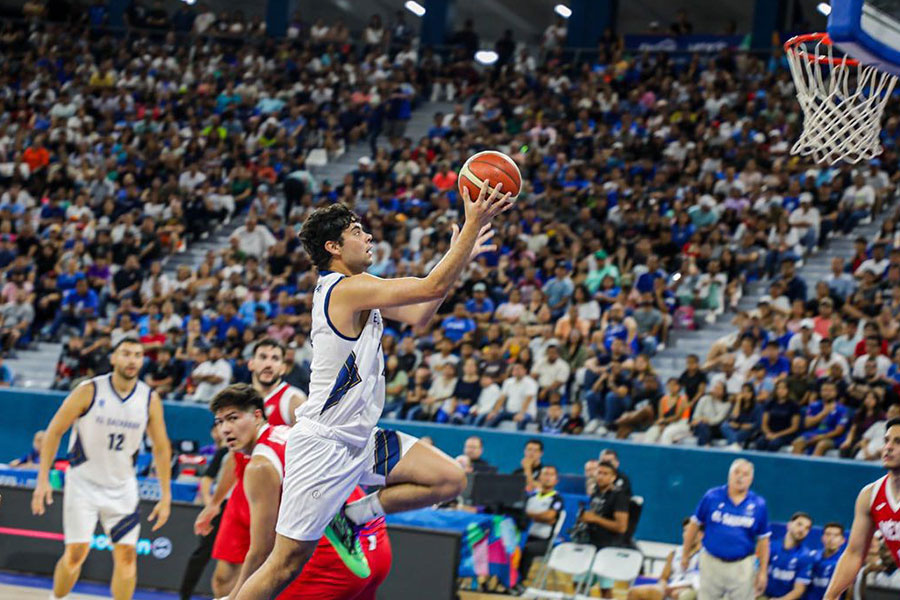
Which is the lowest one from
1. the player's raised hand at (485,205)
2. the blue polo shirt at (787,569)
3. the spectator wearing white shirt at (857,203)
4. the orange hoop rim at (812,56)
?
the blue polo shirt at (787,569)

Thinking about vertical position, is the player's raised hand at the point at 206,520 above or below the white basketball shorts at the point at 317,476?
below

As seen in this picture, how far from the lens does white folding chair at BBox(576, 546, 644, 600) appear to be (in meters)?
11.0

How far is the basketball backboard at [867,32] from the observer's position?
5973 millimetres

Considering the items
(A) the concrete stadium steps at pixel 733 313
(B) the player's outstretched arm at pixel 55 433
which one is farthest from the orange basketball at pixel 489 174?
(A) the concrete stadium steps at pixel 733 313

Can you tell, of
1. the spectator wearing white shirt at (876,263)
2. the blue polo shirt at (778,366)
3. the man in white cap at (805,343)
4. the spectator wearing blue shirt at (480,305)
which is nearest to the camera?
the blue polo shirt at (778,366)

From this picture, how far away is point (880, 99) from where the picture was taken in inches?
302

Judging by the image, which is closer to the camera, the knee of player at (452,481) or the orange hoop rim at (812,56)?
the knee of player at (452,481)

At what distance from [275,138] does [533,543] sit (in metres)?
13.7

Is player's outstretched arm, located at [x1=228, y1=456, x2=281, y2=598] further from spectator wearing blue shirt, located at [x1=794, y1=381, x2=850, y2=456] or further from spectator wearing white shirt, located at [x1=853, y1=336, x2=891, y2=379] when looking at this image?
spectator wearing white shirt, located at [x1=853, y1=336, x2=891, y2=379]

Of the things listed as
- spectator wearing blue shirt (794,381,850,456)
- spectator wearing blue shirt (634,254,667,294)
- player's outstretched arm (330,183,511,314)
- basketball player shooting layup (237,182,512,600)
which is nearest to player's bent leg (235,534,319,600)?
basketball player shooting layup (237,182,512,600)

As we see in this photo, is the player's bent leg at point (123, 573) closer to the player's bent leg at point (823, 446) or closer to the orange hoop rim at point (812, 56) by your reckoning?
the orange hoop rim at point (812, 56)

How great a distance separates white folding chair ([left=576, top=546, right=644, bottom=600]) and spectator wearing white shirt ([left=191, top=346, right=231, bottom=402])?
22.6 ft

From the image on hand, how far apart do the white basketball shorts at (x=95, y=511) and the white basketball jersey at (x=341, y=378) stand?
12.9 ft

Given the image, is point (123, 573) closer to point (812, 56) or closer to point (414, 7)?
point (812, 56)
